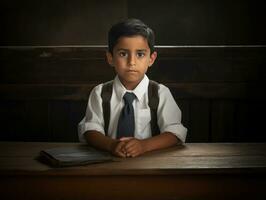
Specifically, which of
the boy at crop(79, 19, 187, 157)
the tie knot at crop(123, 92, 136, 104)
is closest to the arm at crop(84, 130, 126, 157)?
the boy at crop(79, 19, 187, 157)

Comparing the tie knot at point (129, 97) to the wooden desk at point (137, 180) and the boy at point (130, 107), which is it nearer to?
the boy at point (130, 107)

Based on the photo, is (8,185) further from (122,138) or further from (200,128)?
(200,128)

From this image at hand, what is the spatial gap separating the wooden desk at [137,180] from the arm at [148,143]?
0.09 metres

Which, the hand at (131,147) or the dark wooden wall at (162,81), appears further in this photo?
the dark wooden wall at (162,81)

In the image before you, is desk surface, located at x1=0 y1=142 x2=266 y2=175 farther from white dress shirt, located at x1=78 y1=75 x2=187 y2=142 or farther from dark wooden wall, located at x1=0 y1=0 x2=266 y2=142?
dark wooden wall, located at x1=0 y1=0 x2=266 y2=142

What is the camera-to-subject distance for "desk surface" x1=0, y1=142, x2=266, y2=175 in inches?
103

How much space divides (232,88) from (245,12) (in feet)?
3.22

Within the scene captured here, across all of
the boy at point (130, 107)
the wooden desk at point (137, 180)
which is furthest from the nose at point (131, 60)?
the wooden desk at point (137, 180)

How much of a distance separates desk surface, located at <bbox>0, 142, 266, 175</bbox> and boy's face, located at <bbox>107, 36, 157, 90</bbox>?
0.43m

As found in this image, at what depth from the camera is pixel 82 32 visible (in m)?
4.16

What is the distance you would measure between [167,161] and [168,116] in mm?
315

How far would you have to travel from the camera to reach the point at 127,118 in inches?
116

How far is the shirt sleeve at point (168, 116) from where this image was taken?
2.97 m

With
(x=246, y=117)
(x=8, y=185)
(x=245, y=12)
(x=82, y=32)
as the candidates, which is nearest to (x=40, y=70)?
(x=82, y=32)
